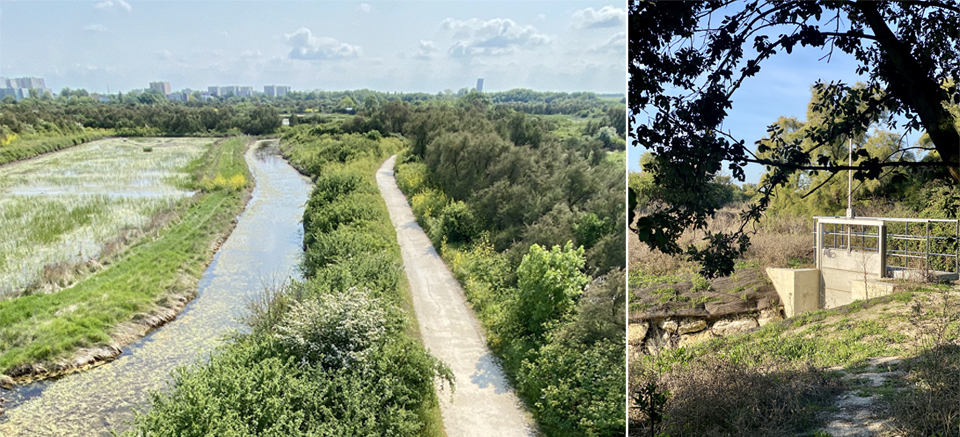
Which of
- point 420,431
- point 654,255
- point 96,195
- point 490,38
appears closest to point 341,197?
point 96,195

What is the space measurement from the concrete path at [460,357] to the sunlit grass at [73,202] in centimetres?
326

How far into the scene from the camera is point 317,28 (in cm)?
518

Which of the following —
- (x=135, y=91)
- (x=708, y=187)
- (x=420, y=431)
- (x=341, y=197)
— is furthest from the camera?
(x=341, y=197)

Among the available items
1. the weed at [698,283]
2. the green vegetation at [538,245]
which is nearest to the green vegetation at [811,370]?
the weed at [698,283]

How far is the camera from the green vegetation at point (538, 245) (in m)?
4.31

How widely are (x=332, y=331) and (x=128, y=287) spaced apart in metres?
2.53

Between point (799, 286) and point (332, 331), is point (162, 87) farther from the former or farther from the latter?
point (799, 286)

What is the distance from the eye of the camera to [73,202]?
5.55 meters

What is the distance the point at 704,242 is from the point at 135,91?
5.73 meters

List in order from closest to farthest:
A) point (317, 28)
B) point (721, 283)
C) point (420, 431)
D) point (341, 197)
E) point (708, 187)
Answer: point (708, 187), point (721, 283), point (420, 431), point (317, 28), point (341, 197)

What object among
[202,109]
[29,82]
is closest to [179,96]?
[202,109]

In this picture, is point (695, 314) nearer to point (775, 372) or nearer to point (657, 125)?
point (775, 372)

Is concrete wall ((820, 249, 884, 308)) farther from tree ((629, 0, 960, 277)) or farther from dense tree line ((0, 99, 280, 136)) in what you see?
dense tree line ((0, 99, 280, 136))

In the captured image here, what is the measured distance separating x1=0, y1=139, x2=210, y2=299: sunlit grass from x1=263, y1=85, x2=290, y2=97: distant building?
1.64m
